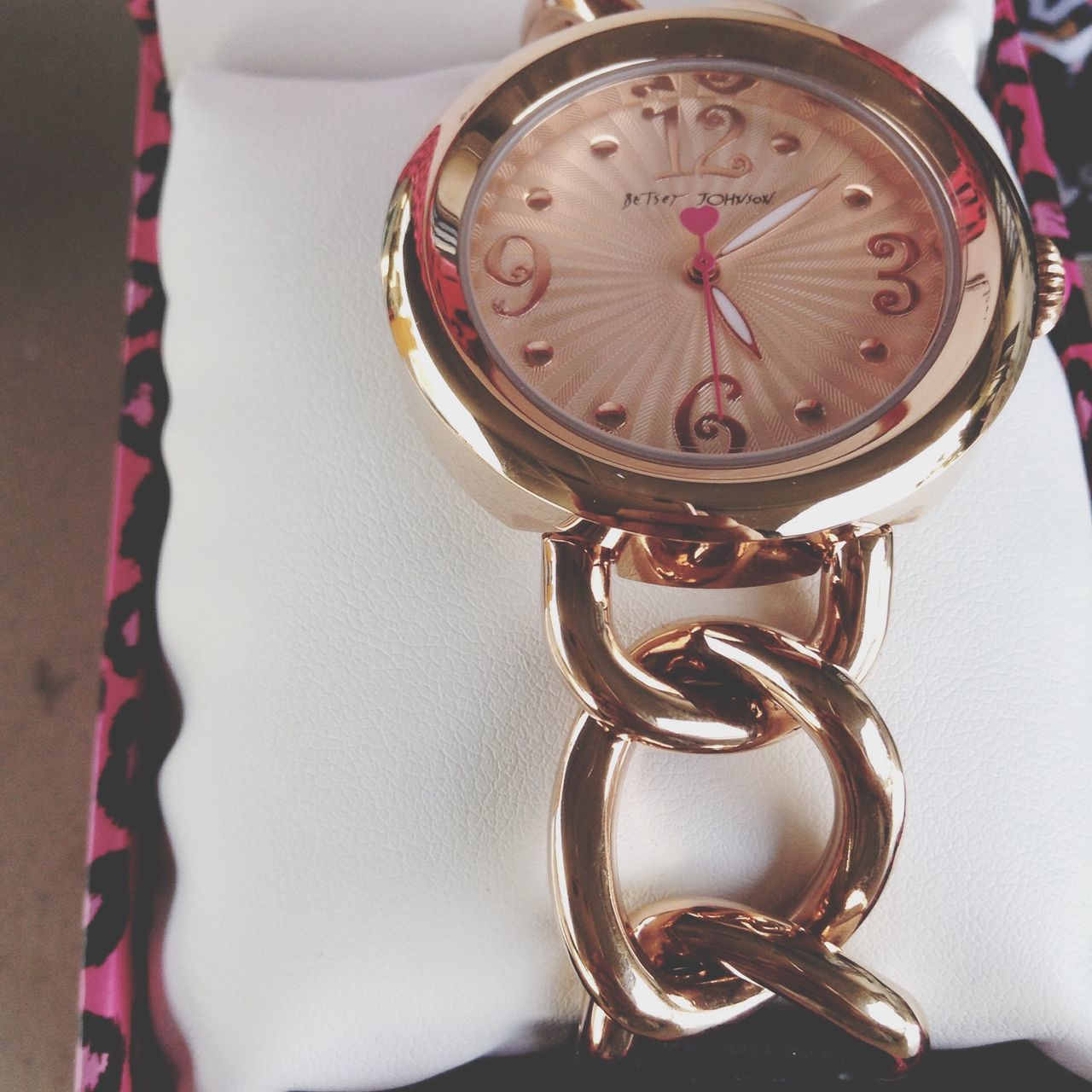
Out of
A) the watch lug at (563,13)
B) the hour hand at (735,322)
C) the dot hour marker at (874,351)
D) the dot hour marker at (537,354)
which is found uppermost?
the watch lug at (563,13)

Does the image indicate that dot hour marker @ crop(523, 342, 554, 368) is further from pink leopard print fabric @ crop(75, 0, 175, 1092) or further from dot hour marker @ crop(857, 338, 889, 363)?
pink leopard print fabric @ crop(75, 0, 175, 1092)

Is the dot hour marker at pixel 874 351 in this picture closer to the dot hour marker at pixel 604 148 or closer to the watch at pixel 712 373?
the watch at pixel 712 373

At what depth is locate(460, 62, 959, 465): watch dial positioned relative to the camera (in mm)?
402

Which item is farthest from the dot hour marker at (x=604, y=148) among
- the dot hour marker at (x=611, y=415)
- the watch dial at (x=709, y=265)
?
the dot hour marker at (x=611, y=415)

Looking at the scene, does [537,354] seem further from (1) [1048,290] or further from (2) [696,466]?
(1) [1048,290]

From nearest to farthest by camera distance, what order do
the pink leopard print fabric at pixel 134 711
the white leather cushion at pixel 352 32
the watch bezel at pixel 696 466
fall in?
1. the watch bezel at pixel 696 466
2. the pink leopard print fabric at pixel 134 711
3. the white leather cushion at pixel 352 32

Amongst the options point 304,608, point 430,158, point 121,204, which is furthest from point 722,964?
point 121,204

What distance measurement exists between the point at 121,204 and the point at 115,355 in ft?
0.48

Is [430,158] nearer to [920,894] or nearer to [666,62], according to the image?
[666,62]

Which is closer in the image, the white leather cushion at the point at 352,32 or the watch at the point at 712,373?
the watch at the point at 712,373

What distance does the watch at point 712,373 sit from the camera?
1.26 feet

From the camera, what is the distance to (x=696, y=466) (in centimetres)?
38

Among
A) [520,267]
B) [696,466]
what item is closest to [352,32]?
[520,267]

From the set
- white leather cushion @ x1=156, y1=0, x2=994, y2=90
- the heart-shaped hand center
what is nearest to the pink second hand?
the heart-shaped hand center
